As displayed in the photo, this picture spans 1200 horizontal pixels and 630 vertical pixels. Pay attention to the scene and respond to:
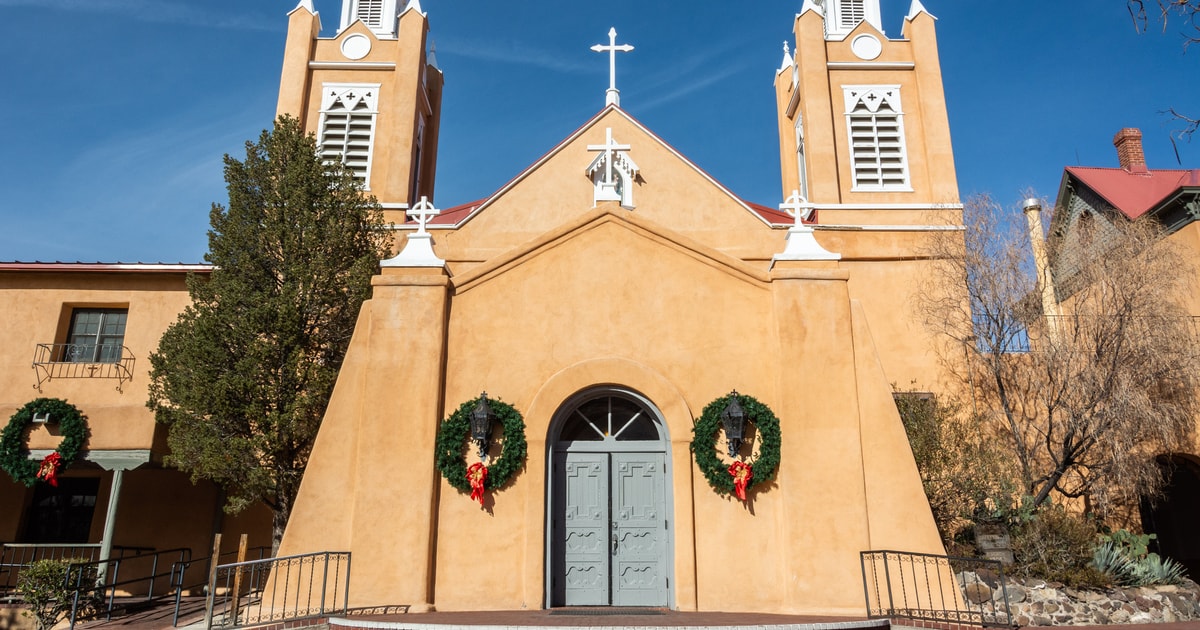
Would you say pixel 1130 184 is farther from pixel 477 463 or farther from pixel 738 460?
pixel 477 463

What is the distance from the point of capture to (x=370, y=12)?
2477cm

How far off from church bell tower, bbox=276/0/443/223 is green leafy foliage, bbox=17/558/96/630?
1071 centimetres

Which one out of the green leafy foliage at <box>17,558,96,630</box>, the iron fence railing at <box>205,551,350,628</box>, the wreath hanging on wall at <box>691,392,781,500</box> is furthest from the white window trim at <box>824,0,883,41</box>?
the green leafy foliage at <box>17,558,96,630</box>

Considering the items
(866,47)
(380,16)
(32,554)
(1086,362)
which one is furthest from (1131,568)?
(380,16)

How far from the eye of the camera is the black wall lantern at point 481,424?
11242 millimetres

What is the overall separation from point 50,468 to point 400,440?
864cm

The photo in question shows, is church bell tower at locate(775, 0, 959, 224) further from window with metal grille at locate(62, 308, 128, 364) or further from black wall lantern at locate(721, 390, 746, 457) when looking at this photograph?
window with metal grille at locate(62, 308, 128, 364)

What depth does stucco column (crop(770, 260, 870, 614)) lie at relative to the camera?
426 inches

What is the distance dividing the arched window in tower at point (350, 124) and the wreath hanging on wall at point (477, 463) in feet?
39.2

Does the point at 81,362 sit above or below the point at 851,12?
below

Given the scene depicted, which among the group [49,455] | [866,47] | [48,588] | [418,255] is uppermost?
[866,47]

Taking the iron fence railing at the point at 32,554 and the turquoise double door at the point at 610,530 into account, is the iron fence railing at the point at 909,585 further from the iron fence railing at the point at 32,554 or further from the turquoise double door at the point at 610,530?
the iron fence railing at the point at 32,554

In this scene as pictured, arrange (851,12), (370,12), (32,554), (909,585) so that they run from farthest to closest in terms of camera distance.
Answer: (370,12) → (851,12) → (32,554) → (909,585)

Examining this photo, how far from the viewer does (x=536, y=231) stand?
19062 mm
